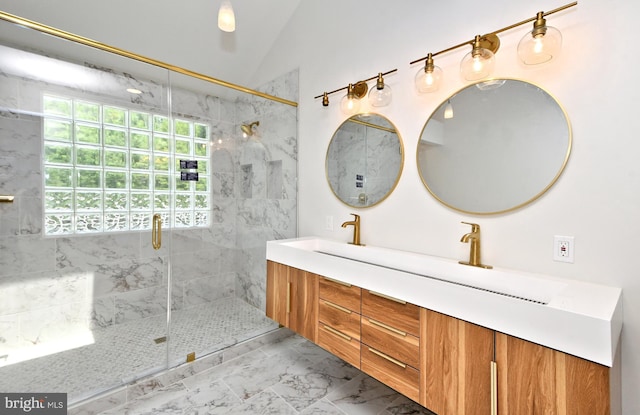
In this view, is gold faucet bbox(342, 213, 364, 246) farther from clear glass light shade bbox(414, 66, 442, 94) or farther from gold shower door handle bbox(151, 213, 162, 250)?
gold shower door handle bbox(151, 213, 162, 250)

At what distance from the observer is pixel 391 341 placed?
4.53 ft

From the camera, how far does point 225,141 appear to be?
9.16 feet

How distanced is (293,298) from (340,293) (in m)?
0.46

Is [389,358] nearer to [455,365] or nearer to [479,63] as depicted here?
[455,365]

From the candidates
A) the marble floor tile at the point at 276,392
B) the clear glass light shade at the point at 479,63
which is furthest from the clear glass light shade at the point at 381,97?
the marble floor tile at the point at 276,392

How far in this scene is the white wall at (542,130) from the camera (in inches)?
45.9

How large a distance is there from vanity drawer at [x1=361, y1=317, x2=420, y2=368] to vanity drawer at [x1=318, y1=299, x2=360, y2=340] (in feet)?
0.18

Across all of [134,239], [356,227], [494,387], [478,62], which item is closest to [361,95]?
[478,62]

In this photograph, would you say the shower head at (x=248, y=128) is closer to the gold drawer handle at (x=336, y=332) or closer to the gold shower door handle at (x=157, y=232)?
the gold shower door handle at (x=157, y=232)

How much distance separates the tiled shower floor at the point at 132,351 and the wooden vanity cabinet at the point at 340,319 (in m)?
1.01

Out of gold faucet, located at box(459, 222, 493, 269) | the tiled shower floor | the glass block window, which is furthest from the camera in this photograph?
the glass block window

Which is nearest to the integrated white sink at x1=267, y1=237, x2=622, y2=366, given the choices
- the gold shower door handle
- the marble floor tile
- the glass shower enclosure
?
the marble floor tile

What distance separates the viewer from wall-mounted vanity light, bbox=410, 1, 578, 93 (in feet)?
4.07

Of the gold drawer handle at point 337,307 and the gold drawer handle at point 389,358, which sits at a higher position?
the gold drawer handle at point 337,307
